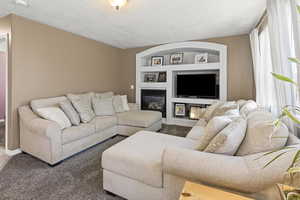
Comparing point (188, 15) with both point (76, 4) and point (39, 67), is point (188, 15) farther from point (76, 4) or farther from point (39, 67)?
point (39, 67)

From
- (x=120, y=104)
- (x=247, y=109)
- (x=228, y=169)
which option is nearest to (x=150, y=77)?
(x=120, y=104)

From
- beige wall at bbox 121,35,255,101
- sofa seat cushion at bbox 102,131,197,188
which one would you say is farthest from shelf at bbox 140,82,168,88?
sofa seat cushion at bbox 102,131,197,188

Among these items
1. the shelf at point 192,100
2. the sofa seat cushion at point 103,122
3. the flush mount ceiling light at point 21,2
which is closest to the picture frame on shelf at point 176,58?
the shelf at point 192,100

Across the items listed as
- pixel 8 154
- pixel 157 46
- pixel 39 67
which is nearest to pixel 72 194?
pixel 8 154

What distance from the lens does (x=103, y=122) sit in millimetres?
3104

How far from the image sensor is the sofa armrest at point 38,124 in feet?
7.06

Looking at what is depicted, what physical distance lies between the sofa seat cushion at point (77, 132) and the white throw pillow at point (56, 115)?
13cm

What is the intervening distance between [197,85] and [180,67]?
2.29 ft

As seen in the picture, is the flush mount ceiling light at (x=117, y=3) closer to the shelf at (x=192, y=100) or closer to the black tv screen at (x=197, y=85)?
the black tv screen at (x=197, y=85)

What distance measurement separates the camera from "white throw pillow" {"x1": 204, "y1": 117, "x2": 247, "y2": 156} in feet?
4.03

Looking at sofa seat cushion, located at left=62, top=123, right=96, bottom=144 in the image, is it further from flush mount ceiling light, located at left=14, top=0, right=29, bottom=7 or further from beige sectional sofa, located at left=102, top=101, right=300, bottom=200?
flush mount ceiling light, located at left=14, top=0, right=29, bottom=7

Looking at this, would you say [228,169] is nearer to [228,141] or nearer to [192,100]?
[228,141]

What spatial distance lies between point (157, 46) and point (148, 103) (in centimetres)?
179

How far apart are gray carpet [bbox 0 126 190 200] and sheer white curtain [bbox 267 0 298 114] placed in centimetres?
197
